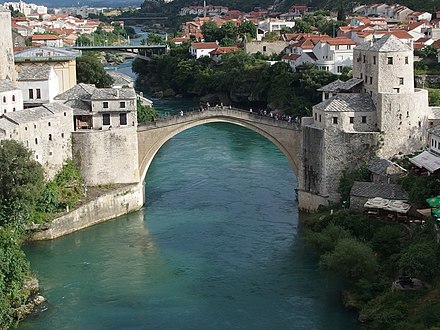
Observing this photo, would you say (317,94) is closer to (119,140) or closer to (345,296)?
(119,140)

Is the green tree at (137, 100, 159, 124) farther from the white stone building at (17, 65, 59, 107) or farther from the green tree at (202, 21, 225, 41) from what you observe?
the green tree at (202, 21, 225, 41)

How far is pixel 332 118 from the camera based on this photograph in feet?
102

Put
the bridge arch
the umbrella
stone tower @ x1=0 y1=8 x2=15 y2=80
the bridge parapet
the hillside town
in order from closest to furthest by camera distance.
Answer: the umbrella < the hillside town < the bridge arch < the bridge parapet < stone tower @ x1=0 y1=8 x2=15 y2=80

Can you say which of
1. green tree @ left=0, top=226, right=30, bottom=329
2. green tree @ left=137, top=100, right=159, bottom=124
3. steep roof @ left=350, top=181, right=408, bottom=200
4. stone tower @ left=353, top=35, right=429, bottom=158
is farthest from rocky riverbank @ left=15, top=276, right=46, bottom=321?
green tree @ left=137, top=100, right=159, bottom=124

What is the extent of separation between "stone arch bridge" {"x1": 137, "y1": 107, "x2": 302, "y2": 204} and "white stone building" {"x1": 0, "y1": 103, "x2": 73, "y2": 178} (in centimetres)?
335

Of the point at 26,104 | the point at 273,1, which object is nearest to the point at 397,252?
the point at 26,104

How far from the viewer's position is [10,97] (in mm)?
33469

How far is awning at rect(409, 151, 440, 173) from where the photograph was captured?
27328 millimetres

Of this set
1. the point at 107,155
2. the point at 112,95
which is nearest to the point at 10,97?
the point at 112,95

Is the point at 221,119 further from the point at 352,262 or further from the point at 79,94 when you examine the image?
the point at 352,262

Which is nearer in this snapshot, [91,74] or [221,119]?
[221,119]

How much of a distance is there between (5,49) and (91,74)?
10.5m

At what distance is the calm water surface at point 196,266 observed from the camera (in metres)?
23.3

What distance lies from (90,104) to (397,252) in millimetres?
15118
